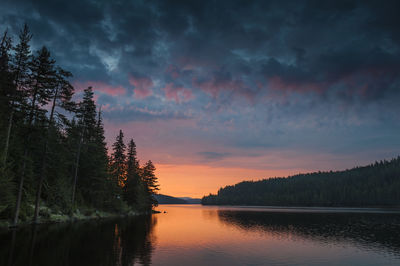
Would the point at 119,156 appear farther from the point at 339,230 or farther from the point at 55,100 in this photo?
the point at 339,230

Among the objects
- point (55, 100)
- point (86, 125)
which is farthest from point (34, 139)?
point (86, 125)

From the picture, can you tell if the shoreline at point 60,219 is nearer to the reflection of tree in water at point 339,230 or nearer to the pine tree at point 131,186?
the pine tree at point 131,186

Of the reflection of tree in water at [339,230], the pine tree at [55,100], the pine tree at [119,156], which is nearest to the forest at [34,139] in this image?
the pine tree at [55,100]

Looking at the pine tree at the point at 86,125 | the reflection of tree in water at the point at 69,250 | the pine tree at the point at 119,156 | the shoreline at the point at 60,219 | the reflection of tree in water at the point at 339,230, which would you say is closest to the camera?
the reflection of tree in water at the point at 69,250

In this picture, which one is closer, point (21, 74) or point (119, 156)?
point (21, 74)

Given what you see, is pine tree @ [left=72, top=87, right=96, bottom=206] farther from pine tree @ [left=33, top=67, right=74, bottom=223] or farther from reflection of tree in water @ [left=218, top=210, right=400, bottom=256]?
reflection of tree in water @ [left=218, top=210, right=400, bottom=256]

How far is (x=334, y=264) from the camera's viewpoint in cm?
2167

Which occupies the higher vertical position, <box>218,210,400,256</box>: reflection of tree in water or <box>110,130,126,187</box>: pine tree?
<box>110,130,126,187</box>: pine tree

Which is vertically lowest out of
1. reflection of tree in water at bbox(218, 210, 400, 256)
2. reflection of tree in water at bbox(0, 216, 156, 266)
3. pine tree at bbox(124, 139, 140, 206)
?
reflection of tree in water at bbox(218, 210, 400, 256)

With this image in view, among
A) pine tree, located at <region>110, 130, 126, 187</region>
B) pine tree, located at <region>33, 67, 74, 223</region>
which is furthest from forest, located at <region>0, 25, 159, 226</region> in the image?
pine tree, located at <region>110, 130, 126, 187</region>

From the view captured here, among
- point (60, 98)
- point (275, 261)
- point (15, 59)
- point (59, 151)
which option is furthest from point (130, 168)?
point (275, 261)

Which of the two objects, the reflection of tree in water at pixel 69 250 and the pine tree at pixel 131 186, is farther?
the pine tree at pixel 131 186

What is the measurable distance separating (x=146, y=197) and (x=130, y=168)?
38.8ft

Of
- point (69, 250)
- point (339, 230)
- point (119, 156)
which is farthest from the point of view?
point (119, 156)
